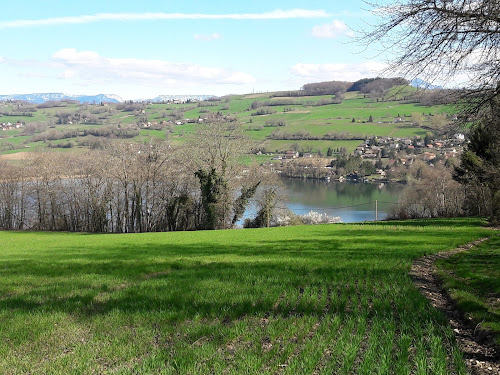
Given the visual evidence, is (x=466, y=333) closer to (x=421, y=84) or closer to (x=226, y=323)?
(x=226, y=323)

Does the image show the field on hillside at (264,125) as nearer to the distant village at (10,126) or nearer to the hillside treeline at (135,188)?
the distant village at (10,126)

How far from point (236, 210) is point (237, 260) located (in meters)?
32.1

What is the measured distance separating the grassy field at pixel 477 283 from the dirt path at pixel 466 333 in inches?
6.2

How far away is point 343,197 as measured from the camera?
3346 inches

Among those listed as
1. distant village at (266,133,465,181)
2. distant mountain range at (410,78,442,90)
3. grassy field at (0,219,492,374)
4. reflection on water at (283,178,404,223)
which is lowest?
reflection on water at (283,178,404,223)

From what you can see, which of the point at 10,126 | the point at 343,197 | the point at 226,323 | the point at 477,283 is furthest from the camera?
the point at 10,126

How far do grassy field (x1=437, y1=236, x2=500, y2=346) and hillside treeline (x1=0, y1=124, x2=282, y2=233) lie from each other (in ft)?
103

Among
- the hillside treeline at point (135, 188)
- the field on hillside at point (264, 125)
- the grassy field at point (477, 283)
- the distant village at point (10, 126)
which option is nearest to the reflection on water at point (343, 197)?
the field on hillside at point (264, 125)

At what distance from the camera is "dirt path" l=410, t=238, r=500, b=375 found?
16.8 ft

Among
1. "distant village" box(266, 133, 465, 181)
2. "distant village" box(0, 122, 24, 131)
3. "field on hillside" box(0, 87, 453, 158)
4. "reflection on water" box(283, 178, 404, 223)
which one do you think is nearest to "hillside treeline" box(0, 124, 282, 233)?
"reflection on water" box(283, 178, 404, 223)

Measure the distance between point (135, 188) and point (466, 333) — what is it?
43012mm

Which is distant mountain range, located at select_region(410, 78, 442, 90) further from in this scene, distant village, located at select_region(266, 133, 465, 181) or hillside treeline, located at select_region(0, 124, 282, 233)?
distant village, located at select_region(266, 133, 465, 181)

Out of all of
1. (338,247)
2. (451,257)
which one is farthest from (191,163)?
(451,257)

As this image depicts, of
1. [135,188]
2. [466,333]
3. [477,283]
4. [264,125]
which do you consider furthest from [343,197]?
[466,333]
